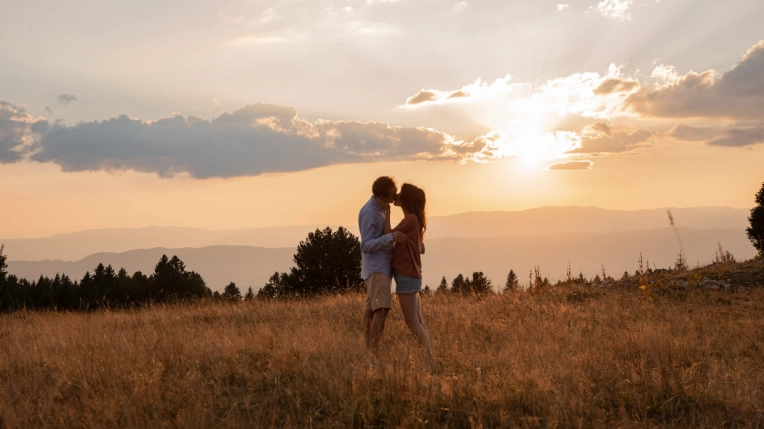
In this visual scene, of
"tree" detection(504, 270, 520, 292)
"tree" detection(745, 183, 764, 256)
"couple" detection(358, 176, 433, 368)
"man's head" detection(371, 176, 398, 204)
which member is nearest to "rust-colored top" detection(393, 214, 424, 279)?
"couple" detection(358, 176, 433, 368)

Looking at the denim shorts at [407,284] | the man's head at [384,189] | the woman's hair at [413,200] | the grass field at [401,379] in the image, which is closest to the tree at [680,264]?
the grass field at [401,379]

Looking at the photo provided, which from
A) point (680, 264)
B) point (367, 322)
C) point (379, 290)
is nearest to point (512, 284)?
point (680, 264)

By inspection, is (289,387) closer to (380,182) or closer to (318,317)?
(380,182)

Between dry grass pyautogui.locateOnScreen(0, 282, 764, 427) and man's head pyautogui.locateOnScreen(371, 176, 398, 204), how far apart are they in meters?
1.82

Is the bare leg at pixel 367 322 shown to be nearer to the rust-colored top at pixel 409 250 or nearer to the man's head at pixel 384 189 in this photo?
the rust-colored top at pixel 409 250

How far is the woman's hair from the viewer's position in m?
7.23

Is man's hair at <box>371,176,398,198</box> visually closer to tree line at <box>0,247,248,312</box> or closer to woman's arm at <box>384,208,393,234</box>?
woman's arm at <box>384,208,393,234</box>

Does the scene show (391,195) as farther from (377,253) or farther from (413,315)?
(413,315)

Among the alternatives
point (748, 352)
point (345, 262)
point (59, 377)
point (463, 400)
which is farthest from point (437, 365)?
point (345, 262)

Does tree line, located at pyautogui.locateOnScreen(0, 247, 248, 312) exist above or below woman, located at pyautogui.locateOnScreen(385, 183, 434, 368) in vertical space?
below

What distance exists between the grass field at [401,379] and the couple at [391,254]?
16.7 inches

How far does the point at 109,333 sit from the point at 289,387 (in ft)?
15.9

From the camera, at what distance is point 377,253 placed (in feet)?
23.6

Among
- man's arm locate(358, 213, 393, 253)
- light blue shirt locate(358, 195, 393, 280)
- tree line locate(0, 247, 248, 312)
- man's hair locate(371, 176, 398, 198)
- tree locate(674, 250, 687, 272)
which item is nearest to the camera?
man's arm locate(358, 213, 393, 253)
